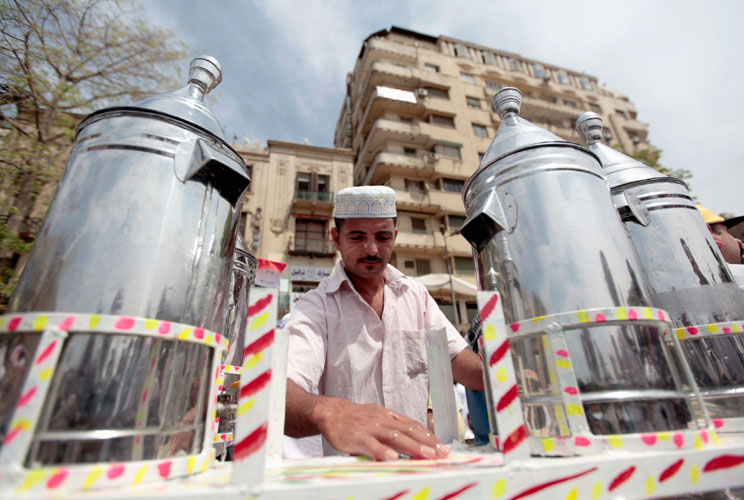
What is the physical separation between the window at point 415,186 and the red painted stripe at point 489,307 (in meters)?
21.3

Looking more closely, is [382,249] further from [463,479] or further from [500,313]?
[463,479]

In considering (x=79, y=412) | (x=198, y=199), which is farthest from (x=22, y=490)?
(x=198, y=199)

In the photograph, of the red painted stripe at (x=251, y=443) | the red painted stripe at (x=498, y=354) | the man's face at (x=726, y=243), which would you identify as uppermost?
the man's face at (x=726, y=243)

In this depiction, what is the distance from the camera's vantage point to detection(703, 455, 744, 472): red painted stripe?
0.80 meters

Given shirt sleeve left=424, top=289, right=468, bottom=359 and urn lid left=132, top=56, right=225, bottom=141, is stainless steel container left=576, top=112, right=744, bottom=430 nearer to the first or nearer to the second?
shirt sleeve left=424, top=289, right=468, bottom=359

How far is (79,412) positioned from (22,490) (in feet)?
0.51

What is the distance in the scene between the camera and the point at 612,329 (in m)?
1.03

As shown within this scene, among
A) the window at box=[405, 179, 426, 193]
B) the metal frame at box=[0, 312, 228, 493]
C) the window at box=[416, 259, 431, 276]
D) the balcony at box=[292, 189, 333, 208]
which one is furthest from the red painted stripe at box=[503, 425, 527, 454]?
the window at box=[405, 179, 426, 193]

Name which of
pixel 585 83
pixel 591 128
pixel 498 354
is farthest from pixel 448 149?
pixel 498 354

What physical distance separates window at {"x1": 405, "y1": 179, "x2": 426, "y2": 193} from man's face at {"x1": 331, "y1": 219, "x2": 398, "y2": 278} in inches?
792

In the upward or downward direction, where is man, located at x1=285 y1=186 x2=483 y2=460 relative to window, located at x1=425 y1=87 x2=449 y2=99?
downward

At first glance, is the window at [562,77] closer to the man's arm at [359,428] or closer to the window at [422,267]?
the window at [422,267]

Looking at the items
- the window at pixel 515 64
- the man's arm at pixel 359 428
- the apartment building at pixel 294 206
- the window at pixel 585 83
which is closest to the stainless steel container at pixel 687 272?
the man's arm at pixel 359 428

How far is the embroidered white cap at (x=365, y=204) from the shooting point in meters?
2.05
